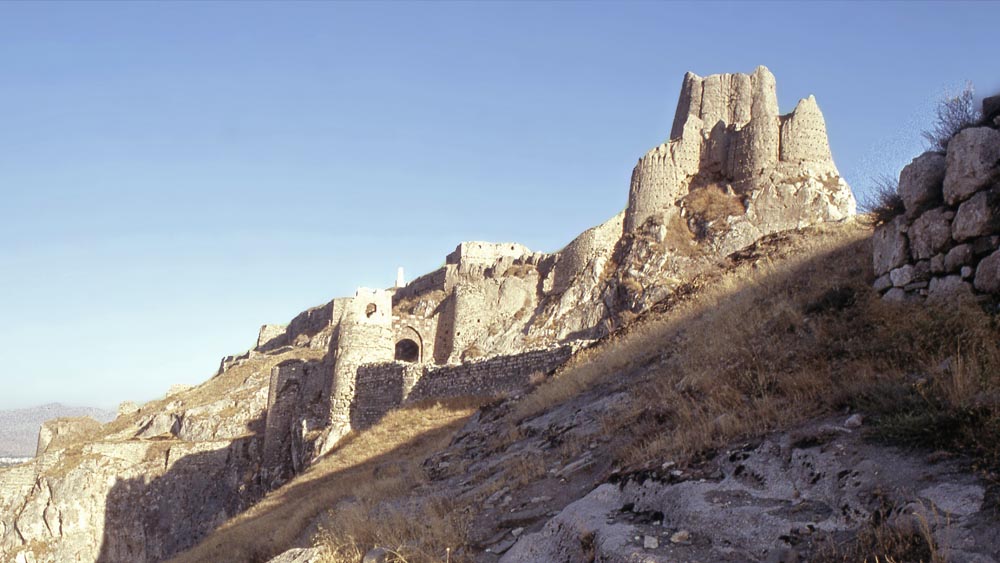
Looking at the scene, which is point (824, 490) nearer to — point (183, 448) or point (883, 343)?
point (883, 343)

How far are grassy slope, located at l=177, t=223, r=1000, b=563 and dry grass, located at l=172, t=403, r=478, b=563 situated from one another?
36mm

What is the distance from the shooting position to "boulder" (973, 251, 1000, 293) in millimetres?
5934

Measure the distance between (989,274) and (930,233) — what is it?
0.82 meters

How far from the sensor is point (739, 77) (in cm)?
3934

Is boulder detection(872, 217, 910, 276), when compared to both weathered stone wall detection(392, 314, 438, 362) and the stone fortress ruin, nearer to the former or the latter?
the stone fortress ruin

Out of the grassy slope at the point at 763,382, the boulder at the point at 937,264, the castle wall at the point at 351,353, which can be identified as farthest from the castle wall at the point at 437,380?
the boulder at the point at 937,264

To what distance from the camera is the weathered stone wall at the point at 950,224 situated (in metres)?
6.12

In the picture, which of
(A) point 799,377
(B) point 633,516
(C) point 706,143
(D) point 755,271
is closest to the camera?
(B) point 633,516

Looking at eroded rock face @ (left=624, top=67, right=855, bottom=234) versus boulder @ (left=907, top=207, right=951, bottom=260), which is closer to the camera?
boulder @ (left=907, top=207, right=951, bottom=260)

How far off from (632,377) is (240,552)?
21.0 ft

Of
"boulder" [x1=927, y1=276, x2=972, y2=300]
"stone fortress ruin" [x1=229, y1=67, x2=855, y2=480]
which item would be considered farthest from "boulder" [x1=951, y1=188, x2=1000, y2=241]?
"stone fortress ruin" [x1=229, y1=67, x2=855, y2=480]

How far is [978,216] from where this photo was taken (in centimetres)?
614

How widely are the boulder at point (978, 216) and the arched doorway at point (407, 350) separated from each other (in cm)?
3782

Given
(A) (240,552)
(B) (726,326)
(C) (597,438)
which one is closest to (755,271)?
(B) (726,326)
